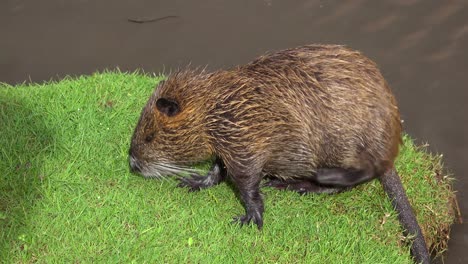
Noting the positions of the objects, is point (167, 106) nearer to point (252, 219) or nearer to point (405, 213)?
point (252, 219)

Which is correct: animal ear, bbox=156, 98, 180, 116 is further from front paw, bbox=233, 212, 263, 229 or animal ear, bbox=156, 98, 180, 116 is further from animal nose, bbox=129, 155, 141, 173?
front paw, bbox=233, 212, 263, 229

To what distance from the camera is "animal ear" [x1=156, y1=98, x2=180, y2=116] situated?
3.34 metres

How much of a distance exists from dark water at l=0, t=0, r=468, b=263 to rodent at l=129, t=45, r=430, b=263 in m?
1.75

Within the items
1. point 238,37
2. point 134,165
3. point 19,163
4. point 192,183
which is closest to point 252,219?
point 192,183

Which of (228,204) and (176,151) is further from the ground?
(176,151)

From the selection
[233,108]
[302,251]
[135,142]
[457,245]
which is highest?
[233,108]

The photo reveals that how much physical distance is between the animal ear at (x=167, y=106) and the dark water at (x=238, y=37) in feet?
6.60

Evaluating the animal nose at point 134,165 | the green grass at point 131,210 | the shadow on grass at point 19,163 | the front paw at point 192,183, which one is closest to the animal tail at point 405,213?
the green grass at point 131,210

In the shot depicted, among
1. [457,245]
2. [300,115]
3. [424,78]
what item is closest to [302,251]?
[300,115]

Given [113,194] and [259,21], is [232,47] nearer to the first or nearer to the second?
[259,21]

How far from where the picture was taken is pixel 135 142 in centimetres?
357

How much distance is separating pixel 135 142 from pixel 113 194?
0.35m

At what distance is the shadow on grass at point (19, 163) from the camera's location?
3455 millimetres

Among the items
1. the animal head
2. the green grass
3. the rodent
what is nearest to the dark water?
the green grass
